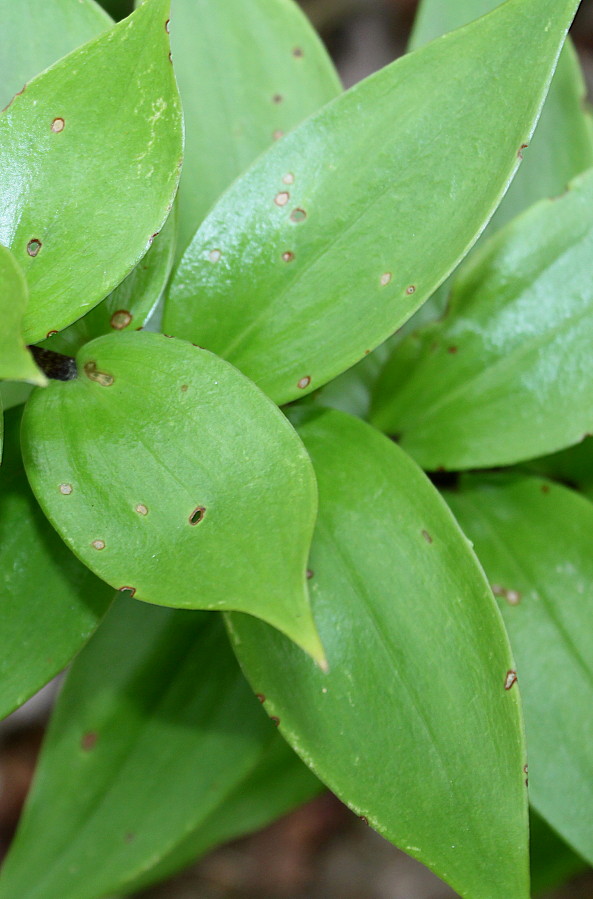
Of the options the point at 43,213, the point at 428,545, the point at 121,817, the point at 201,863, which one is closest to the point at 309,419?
the point at 428,545

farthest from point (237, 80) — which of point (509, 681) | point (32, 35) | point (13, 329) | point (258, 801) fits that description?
point (258, 801)

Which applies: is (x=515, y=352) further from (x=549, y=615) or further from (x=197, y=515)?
(x=197, y=515)

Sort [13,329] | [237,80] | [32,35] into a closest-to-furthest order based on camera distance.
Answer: [13,329] < [32,35] < [237,80]

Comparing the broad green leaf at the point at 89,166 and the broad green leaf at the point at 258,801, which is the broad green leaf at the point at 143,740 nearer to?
the broad green leaf at the point at 258,801

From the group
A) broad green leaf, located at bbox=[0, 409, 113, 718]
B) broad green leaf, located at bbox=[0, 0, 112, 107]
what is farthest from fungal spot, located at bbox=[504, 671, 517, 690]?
broad green leaf, located at bbox=[0, 0, 112, 107]

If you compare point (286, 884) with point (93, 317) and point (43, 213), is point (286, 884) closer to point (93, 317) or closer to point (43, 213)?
point (93, 317)

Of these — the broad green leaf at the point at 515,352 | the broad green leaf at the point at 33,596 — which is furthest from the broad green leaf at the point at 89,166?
the broad green leaf at the point at 515,352

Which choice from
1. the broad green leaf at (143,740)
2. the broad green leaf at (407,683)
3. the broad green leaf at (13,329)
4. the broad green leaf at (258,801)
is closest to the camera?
the broad green leaf at (13,329)

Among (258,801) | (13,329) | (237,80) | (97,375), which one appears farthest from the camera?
(258,801)
